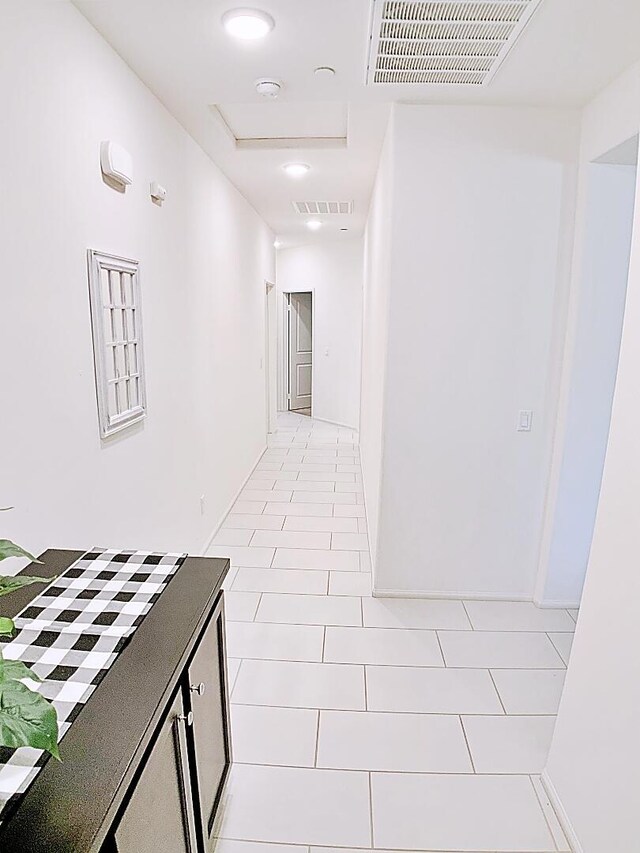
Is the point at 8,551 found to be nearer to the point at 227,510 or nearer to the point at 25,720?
the point at 25,720

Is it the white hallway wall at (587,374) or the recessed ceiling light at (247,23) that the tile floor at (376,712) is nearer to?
the white hallway wall at (587,374)

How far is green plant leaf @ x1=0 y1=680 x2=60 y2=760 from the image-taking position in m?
0.68

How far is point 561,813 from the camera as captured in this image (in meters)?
1.77

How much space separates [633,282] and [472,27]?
44.5 inches

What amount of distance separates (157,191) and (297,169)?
1627 millimetres

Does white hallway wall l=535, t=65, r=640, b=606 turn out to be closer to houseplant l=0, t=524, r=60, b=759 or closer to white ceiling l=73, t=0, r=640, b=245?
white ceiling l=73, t=0, r=640, b=245

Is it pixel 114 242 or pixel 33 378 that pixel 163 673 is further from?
pixel 114 242

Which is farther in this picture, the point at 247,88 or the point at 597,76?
the point at 247,88

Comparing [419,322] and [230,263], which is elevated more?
[230,263]

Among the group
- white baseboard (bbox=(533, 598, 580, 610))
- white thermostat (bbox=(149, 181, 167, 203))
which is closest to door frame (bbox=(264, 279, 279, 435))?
white thermostat (bbox=(149, 181, 167, 203))

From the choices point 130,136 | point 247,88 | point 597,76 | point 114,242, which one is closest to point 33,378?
point 114,242

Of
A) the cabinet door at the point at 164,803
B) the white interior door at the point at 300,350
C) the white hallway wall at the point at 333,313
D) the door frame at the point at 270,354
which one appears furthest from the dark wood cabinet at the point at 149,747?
the white interior door at the point at 300,350

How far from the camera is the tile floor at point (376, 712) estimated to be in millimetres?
1754

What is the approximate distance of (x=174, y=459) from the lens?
2.99 m
